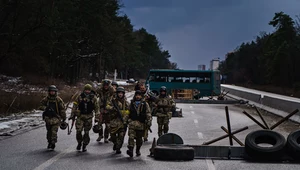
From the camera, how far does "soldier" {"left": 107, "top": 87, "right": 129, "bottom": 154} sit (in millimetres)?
11594

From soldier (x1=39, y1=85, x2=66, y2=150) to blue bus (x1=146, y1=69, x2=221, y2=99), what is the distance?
35.8 m

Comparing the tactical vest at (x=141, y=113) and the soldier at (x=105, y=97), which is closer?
the tactical vest at (x=141, y=113)

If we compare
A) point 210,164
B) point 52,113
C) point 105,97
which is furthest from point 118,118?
point 210,164

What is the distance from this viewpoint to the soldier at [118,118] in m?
11.6

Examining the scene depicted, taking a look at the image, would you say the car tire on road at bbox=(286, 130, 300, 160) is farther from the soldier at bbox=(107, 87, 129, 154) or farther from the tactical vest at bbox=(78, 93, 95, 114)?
the tactical vest at bbox=(78, 93, 95, 114)

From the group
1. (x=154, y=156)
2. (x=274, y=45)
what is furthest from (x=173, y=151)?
(x=274, y=45)

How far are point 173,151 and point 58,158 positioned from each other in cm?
243

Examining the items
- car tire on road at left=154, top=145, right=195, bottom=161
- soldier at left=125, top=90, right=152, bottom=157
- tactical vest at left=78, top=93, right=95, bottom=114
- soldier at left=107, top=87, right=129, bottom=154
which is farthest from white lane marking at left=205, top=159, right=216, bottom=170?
tactical vest at left=78, top=93, right=95, bottom=114

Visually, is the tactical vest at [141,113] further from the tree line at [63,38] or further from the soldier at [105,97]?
the tree line at [63,38]

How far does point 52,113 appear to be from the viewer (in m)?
12.2

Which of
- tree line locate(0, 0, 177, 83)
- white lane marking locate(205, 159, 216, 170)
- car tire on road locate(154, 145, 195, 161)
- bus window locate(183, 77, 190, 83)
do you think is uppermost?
tree line locate(0, 0, 177, 83)

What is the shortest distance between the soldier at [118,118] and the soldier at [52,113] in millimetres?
1388

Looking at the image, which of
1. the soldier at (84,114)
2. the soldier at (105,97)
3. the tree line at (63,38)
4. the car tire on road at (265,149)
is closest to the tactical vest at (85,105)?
the soldier at (84,114)

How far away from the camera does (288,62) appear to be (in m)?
89.8
